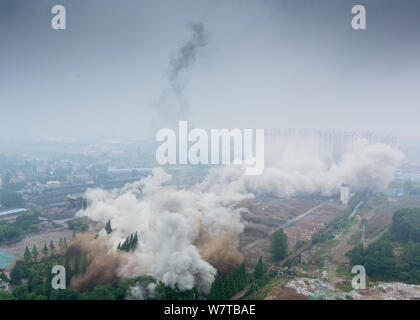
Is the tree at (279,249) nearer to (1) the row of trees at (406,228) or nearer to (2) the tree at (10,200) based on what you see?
(1) the row of trees at (406,228)

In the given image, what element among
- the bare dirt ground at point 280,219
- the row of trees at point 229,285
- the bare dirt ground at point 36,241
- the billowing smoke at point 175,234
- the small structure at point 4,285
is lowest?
the bare dirt ground at point 36,241

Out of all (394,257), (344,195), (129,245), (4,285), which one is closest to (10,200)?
(4,285)

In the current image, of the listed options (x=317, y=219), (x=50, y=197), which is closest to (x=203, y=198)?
(x=317, y=219)

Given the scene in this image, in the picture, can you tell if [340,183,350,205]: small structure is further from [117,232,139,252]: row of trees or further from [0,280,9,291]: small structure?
[0,280,9,291]: small structure

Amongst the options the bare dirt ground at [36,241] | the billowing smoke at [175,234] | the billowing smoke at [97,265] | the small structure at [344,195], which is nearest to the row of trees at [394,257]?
the billowing smoke at [175,234]

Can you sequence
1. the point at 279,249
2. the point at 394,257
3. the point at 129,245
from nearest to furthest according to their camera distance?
the point at 129,245 → the point at 394,257 → the point at 279,249

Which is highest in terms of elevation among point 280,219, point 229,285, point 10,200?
point 229,285

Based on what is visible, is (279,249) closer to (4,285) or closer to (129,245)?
(129,245)
